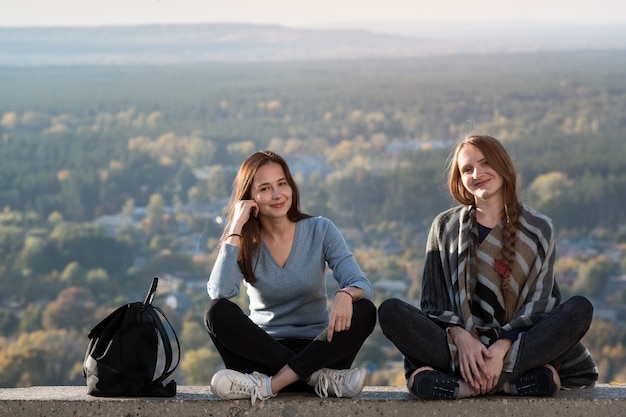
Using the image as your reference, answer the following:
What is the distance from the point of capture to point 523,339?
303 cm

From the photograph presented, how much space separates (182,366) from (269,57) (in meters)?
60.5

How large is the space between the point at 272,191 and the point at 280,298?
38cm

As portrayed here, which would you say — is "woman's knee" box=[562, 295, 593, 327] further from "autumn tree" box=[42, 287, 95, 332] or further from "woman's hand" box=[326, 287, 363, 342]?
"autumn tree" box=[42, 287, 95, 332]

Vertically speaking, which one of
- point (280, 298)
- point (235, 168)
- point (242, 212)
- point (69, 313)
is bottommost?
point (69, 313)

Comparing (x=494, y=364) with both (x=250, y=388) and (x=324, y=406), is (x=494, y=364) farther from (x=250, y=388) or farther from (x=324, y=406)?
(x=250, y=388)

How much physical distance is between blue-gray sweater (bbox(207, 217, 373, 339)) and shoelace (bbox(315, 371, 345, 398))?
29 centimetres

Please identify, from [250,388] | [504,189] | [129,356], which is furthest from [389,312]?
[129,356]

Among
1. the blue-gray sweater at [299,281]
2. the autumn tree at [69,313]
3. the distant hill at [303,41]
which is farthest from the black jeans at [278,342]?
the distant hill at [303,41]

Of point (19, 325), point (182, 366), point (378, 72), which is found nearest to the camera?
point (182, 366)

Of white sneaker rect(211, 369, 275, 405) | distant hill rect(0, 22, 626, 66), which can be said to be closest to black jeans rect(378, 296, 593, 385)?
white sneaker rect(211, 369, 275, 405)

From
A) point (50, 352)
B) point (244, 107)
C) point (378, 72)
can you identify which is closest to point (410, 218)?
point (244, 107)

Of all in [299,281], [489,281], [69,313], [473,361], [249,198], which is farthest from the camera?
[69,313]

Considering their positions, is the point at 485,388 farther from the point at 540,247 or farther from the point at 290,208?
the point at 290,208

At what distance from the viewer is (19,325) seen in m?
57.1
